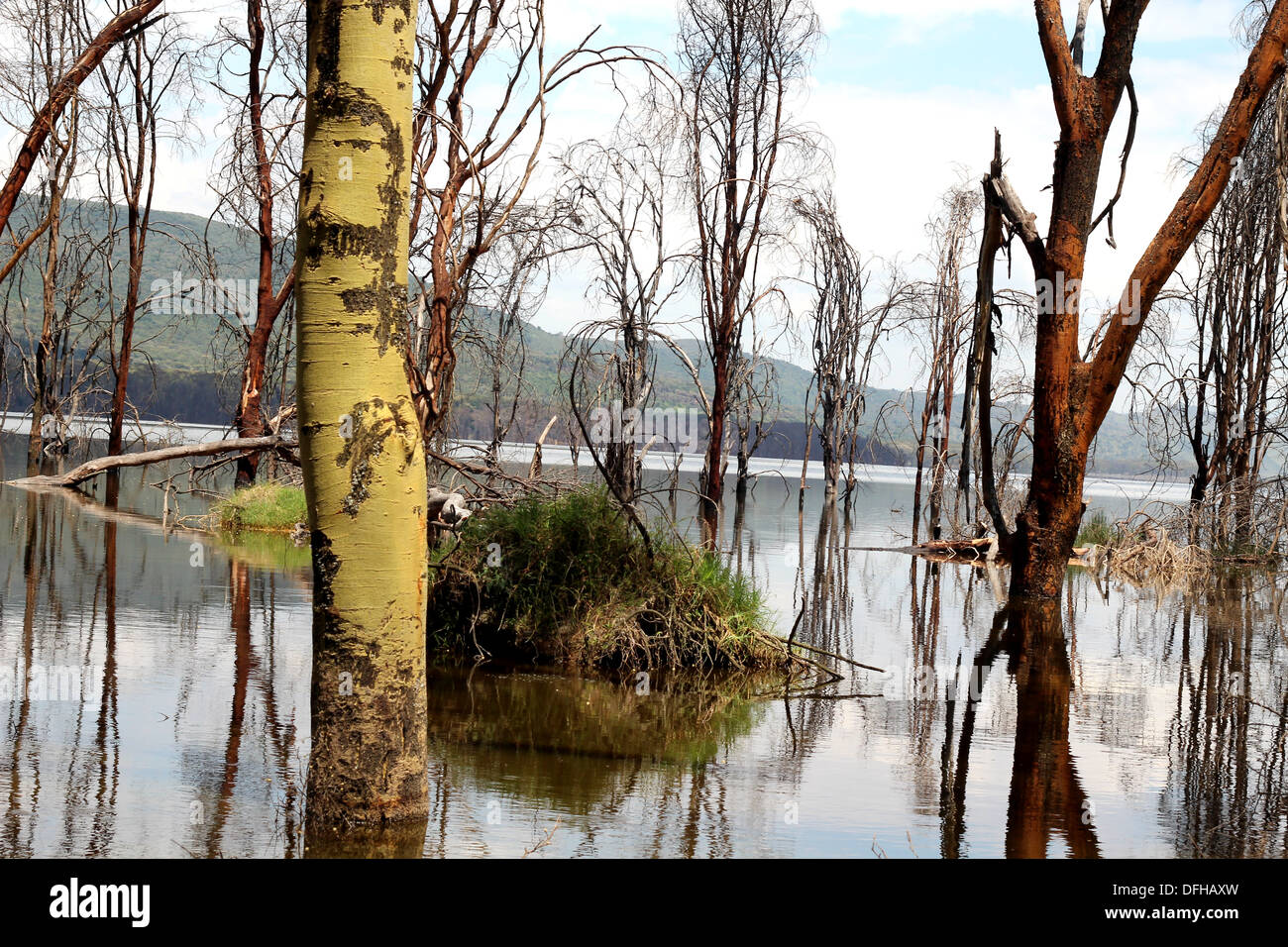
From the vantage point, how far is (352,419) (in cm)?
385

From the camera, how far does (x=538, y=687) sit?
684 cm

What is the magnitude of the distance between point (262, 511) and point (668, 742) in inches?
422

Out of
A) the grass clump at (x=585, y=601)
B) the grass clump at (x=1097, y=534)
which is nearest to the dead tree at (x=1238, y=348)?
the grass clump at (x=1097, y=534)

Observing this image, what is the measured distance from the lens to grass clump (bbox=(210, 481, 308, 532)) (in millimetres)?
14820

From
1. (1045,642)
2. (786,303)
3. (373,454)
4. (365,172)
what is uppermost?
(786,303)

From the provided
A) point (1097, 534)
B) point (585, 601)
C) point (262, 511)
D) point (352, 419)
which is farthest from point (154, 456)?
point (1097, 534)

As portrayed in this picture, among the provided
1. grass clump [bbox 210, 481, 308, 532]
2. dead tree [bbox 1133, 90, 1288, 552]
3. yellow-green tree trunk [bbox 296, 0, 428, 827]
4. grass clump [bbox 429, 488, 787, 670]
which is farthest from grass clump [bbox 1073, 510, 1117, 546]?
yellow-green tree trunk [bbox 296, 0, 428, 827]

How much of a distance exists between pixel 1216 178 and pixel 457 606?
7097 mm

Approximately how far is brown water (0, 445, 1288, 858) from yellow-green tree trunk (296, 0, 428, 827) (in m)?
0.33
